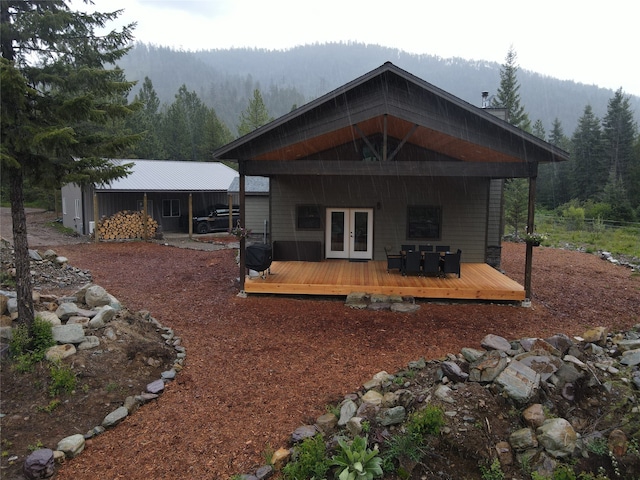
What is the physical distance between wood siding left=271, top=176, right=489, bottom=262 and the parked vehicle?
10.7 meters

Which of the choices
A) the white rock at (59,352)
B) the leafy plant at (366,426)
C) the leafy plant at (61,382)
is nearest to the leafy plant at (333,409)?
the leafy plant at (366,426)

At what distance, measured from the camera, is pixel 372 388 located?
4945 mm

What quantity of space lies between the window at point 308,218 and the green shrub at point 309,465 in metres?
8.82

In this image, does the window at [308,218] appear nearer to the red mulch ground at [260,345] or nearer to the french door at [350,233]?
the french door at [350,233]

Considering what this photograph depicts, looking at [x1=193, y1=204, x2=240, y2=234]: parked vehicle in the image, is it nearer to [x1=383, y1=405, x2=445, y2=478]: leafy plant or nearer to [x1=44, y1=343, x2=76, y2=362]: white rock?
[x1=44, y1=343, x2=76, y2=362]: white rock

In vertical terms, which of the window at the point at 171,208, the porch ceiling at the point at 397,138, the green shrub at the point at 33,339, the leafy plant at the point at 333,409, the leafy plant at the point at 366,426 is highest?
the porch ceiling at the point at 397,138

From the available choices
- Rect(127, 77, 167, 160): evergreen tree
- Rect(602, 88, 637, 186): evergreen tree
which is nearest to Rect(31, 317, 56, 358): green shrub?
Rect(127, 77, 167, 160): evergreen tree

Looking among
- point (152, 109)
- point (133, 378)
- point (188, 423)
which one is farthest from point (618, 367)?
point (152, 109)

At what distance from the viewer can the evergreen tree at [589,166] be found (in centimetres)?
4381

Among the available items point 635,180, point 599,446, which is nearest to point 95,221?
point 599,446

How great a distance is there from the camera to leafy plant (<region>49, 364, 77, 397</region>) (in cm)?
470

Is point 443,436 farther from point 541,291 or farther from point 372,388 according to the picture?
point 541,291

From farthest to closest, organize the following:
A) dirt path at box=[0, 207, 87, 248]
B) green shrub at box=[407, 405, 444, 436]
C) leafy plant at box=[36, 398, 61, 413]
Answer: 1. dirt path at box=[0, 207, 87, 248]
2. leafy plant at box=[36, 398, 61, 413]
3. green shrub at box=[407, 405, 444, 436]

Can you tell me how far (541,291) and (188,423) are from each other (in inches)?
358
